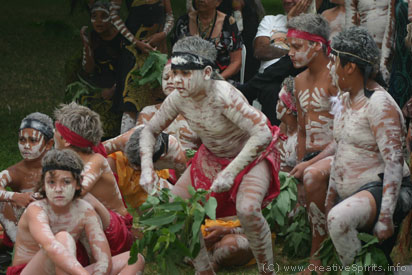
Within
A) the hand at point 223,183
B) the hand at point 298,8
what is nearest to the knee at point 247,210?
the hand at point 223,183

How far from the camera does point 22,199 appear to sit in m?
5.35

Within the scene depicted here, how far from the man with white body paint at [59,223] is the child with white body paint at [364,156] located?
4.19ft

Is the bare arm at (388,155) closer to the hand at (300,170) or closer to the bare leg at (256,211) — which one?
the bare leg at (256,211)

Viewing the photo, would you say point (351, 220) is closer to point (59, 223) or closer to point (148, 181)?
point (148, 181)

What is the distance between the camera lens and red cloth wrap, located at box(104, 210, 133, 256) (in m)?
5.16

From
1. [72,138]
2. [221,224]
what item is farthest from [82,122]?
[221,224]

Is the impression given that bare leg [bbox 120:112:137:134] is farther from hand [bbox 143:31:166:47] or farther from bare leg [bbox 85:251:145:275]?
bare leg [bbox 85:251:145:275]

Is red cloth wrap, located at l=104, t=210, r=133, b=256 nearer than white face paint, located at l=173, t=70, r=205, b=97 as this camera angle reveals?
No

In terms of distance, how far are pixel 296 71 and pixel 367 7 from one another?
0.76 m

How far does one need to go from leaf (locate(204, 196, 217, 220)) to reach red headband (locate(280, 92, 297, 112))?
1771 mm

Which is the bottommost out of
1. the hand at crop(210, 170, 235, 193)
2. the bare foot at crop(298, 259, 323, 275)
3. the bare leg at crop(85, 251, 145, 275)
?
the bare foot at crop(298, 259, 323, 275)

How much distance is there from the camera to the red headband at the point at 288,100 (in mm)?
6226

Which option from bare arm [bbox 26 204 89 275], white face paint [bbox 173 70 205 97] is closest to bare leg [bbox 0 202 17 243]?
bare arm [bbox 26 204 89 275]

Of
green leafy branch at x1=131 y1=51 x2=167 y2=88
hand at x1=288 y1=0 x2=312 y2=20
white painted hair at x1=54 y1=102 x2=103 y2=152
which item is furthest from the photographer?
green leafy branch at x1=131 y1=51 x2=167 y2=88
